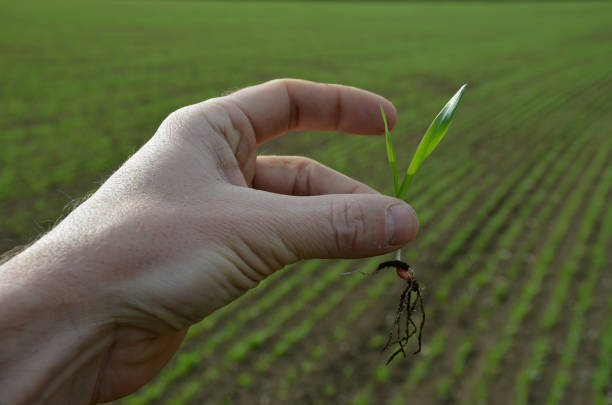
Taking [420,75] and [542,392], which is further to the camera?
[420,75]

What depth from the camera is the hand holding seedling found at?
1.64 m

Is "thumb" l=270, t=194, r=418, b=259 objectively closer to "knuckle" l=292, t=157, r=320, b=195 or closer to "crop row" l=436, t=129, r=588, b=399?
"knuckle" l=292, t=157, r=320, b=195

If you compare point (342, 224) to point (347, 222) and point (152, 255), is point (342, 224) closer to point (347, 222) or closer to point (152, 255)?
point (347, 222)

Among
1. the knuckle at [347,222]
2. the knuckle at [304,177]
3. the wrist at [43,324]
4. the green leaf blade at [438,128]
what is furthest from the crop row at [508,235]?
the wrist at [43,324]

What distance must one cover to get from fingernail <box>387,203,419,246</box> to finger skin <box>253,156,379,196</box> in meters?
0.81

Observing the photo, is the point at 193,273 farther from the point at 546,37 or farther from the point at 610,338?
the point at 546,37

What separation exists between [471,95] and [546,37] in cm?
1528

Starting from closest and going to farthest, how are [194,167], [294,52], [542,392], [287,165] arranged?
1. [194,167]
2. [287,165]
3. [542,392]
4. [294,52]

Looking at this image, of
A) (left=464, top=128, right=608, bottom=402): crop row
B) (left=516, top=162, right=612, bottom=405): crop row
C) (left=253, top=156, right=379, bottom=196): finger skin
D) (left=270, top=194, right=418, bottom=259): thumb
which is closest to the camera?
(left=270, top=194, right=418, bottom=259): thumb

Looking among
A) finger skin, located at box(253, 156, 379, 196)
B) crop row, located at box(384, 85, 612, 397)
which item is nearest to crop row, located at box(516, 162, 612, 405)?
crop row, located at box(384, 85, 612, 397)

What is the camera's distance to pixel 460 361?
5.07 meters

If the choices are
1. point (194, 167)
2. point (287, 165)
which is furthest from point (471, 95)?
point (194, 167)

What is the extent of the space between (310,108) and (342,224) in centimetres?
114

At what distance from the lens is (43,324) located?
1621 mm
